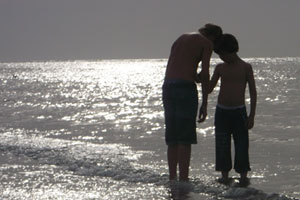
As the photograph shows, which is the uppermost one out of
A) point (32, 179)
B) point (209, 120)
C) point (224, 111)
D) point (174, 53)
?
point (174, 53)

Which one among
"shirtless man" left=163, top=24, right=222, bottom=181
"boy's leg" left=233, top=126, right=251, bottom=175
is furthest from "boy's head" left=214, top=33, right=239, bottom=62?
"boy's leg" left=233, top=126, right=251, bottom=175

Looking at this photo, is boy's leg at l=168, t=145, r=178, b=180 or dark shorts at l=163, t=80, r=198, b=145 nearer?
dark shorts at l=163, t=80, r=198, b=145

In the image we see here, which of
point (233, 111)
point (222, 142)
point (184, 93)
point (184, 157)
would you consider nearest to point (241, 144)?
point (222, 142)

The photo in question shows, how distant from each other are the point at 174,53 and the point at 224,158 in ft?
4.03

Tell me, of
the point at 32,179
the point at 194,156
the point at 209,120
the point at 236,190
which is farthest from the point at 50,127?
the point at 236,190

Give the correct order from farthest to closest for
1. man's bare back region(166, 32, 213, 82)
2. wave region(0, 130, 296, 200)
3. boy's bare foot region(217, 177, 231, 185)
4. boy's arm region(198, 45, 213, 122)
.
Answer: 1. boy's bare foot region(217, 177, 231, 185)
2. man's bare back region(166, 32, 213, 82)
3. boy's arm region(198, 45, 213, 122)
4. wave region(0, 130, 296, 200)

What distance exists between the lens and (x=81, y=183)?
22.3ft

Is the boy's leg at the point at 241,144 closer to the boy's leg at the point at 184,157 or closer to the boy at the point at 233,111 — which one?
the boy at the point at 233,111

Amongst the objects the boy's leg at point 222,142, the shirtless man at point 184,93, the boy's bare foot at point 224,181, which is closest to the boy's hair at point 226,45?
the shirtless man at point 184,93

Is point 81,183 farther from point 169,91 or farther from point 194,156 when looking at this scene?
point 194,156

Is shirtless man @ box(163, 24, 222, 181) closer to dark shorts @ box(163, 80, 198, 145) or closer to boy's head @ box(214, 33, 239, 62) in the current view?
dark shorts @ box(163, 80, 198, 145)

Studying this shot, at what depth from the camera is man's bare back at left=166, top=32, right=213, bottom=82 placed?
6680 millimetres

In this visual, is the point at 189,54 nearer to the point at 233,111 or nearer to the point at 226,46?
the point at 226,46

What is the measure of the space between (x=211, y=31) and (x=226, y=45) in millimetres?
215
